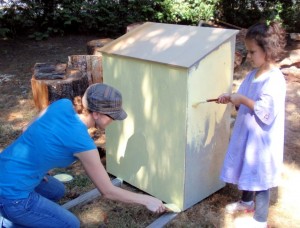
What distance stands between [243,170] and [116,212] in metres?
0.97

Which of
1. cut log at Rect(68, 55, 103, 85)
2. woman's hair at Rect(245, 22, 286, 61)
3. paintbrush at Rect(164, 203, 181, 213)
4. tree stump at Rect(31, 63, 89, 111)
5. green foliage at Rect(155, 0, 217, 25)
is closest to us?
woman's hair at Rect(245, 22, 286, 61)

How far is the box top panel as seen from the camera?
241 centimetres

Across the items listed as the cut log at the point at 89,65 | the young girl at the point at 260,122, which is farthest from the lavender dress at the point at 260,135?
the cut log at the point at 89,65

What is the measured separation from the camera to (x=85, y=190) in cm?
302

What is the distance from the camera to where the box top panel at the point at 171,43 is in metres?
2.41

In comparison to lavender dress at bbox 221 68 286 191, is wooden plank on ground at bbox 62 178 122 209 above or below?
below

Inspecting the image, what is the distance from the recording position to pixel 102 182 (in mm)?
1827

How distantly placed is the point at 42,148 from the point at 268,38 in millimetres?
1428

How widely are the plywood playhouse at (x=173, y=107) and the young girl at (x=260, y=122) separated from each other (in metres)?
0.20

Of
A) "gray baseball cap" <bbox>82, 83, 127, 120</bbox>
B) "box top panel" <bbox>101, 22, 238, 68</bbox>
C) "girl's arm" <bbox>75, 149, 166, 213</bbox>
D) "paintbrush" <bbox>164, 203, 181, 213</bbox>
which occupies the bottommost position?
"paintbrush" <bbox>164, 203, 181, 213</bbox>

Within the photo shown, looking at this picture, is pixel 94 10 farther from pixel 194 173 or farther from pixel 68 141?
pixel 68 141

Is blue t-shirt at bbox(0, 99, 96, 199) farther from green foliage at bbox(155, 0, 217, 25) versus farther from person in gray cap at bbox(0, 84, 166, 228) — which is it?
green foliage at bbox(155, 0, 217, 25)

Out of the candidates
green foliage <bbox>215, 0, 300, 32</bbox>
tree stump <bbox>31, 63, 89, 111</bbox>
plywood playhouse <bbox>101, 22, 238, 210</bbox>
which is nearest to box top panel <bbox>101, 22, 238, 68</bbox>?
plywood playhouse <bbox>101, 22, 238, 210</bbox>

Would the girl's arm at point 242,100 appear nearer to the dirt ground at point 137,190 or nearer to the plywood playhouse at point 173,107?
the plywood playhouse at point 173,107
